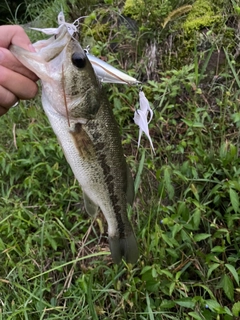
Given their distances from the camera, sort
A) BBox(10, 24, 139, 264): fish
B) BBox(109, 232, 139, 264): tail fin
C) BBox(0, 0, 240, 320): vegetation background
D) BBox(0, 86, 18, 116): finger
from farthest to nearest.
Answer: BBox(0, 0, 240, 320): vegetation background, BBox(109, 232, 139, 264): tail fin, BBox(0, 86, 18, 116): finger, BBox(10, 24, 139, 264): fish

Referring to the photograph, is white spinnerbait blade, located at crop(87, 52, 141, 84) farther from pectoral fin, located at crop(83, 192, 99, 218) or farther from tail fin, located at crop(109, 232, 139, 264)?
tail fin, located at crop(109, 232, 139, 264)

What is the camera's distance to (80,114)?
1702mm

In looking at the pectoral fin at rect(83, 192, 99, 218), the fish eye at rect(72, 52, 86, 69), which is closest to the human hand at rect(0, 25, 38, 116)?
the fish eye at rect(72, 52, 86, 69)

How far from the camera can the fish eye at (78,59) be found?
1.62 metres

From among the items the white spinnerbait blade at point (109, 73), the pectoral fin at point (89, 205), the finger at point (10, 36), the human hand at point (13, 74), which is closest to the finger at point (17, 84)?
the human hand at point (13, 74)

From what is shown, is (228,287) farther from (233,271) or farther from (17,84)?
(17,84)

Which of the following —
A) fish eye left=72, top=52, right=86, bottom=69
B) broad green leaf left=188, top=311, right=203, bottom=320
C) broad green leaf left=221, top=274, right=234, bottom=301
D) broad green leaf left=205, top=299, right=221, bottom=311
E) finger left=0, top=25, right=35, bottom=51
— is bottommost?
broad green leaf left=188, top=311, right=203, bottom=320

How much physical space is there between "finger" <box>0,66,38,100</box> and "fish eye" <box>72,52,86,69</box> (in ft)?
0.66

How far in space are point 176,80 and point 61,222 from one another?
121 centimetres

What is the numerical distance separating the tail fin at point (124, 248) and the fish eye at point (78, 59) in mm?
837

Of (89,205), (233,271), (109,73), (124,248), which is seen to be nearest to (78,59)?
(109,73)

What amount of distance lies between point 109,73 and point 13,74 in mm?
358

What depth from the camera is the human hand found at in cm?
168

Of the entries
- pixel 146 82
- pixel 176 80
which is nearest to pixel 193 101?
pixel 176 80
